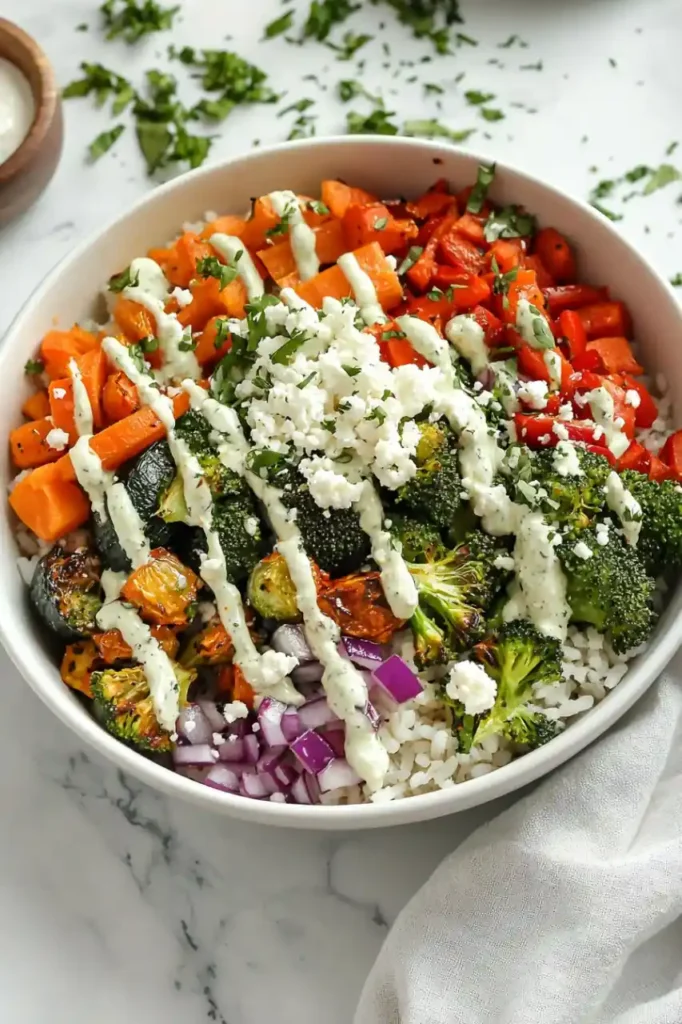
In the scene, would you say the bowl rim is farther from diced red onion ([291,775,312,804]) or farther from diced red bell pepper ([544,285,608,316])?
diced red onion ([291,775,312,804])

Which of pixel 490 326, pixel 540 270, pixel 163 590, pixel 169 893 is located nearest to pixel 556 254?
pixel 540 270

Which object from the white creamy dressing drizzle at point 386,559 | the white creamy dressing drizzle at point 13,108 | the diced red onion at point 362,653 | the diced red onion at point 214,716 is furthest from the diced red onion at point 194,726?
the white creamy dressing drizzle at point 13,108

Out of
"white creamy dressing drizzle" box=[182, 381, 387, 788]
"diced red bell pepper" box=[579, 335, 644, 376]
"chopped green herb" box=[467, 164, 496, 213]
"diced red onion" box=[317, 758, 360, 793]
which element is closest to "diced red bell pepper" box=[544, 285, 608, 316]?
"diced red bell pepper" box=[579, 335, 644, 376]

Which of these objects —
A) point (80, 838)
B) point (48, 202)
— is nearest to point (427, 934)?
point (80, 838)

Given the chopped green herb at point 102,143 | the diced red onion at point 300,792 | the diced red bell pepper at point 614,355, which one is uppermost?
the chopped green herb at point 102,143

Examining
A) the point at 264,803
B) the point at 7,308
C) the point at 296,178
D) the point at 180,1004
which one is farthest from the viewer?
the point at 7,308

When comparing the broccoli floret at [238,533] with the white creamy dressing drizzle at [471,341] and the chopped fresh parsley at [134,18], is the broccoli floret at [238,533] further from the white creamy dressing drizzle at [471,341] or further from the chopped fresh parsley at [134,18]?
the chopped fresh parsley at [134,18]

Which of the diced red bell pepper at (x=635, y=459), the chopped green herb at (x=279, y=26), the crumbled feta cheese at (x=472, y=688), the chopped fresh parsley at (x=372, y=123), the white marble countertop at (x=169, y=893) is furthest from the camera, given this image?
the chopped green herb at (x=279, y=26)

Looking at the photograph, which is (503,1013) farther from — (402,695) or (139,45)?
(139,45)
